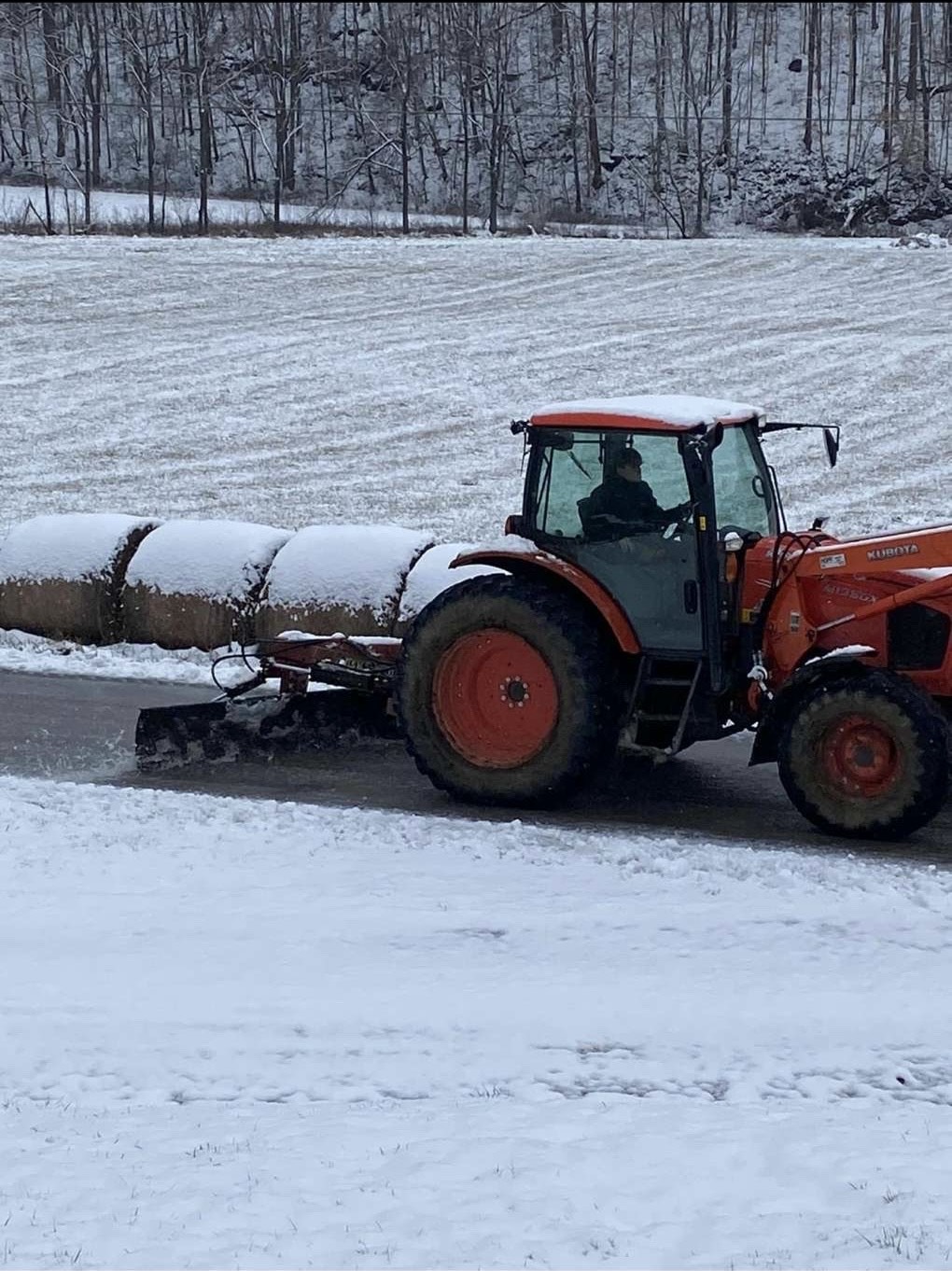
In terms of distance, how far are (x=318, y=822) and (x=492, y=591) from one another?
1.32 m

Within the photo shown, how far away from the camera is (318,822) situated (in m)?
7.77

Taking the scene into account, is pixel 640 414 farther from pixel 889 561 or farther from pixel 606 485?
pixel 889 561

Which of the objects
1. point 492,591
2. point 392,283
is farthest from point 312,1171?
point 392,283

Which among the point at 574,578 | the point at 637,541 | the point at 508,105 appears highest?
the point at 508,105

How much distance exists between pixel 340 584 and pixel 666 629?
10.9 ft

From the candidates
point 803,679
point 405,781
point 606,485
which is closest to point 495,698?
point 405,781

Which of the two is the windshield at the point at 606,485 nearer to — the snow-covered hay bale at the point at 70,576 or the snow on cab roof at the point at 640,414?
the snow on cab roof at the point at 640,414

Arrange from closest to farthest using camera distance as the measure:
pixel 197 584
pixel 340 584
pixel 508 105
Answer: pixel 340 584, pixel 197 584, pixel 508 105

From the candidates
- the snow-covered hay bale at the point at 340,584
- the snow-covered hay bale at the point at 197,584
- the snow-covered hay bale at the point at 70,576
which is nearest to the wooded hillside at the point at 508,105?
the snow-covered hay bale at the point at 70,576

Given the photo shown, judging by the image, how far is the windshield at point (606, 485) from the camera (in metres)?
7.75

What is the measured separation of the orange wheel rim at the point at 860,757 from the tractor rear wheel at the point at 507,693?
3.41ft

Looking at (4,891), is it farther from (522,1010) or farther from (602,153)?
(602,153)

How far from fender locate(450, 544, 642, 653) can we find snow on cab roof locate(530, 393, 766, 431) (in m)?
0.62

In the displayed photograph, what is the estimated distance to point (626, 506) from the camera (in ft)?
25.8
